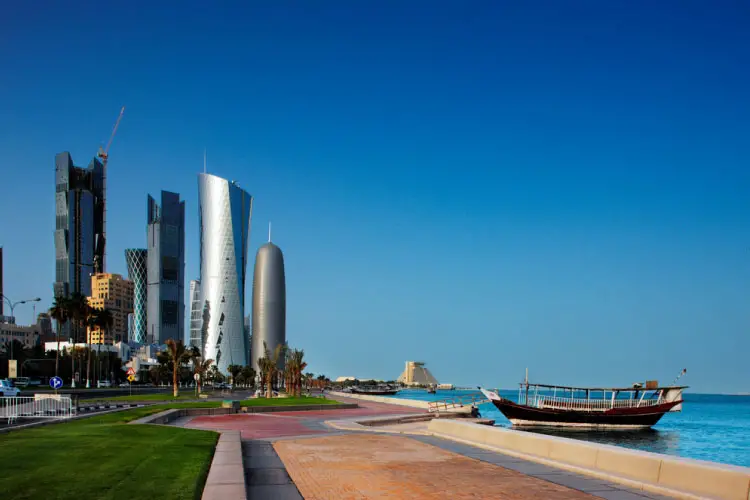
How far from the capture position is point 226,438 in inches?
807

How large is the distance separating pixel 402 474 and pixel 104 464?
20.7 ft

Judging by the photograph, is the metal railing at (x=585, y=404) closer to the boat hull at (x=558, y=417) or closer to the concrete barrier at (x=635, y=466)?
the boat hull at (x=558, y=417)

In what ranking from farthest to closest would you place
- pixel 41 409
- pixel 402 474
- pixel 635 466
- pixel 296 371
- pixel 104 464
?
pixel 296 371
pixel 41 409
pixel 402 474
pixel 104 464
pixel 635 466

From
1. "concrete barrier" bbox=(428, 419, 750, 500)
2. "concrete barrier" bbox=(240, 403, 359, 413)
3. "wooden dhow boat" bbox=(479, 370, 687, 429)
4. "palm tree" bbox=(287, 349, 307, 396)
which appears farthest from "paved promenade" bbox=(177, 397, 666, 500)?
"palm tree" bbox=(287, 349, 307, 396)

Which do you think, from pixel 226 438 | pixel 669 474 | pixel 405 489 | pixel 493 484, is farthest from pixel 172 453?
pixel 669 474

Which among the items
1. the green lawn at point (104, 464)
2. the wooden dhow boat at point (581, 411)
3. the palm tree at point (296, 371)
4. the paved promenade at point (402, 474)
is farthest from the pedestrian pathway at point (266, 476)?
the palm tree at point (296, 371)

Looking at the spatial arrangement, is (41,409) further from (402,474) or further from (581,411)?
(581,411)

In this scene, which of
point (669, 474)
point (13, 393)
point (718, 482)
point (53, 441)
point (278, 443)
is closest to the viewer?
point (718, 482)

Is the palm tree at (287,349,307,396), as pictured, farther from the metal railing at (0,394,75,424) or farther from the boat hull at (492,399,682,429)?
the metal railing at (0,394,75,424)

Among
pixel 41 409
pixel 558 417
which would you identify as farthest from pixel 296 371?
pixel 41 409

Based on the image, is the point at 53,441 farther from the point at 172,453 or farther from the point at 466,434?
the point at 466,434

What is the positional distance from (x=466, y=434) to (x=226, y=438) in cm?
752

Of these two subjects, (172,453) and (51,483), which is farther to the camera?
(172,453)

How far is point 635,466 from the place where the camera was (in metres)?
13.2
